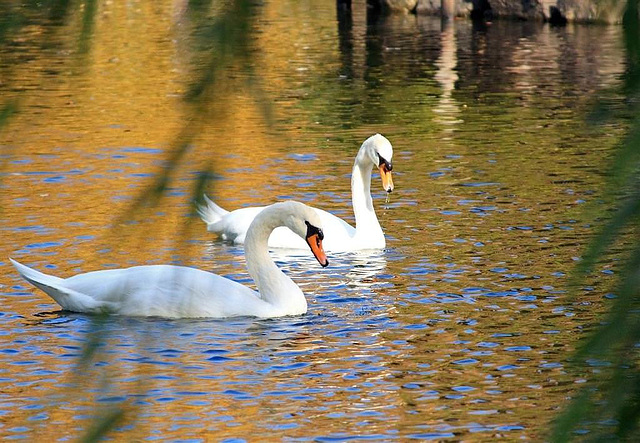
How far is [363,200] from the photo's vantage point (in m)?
11.6

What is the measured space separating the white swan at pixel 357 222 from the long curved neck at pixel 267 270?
5.29ft

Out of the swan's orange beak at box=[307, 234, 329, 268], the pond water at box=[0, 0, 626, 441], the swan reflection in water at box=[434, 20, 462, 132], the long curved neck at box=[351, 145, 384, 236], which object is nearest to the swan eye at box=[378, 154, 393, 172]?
the long curved neck at box=[351, 145, 384, 236]

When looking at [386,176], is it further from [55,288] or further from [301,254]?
[55,288]

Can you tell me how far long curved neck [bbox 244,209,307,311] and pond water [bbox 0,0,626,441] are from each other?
0.17 m

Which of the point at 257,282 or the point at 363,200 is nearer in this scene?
the point at 257,282

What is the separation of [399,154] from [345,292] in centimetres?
576

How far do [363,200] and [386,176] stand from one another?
0.31m

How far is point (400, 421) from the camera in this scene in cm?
677

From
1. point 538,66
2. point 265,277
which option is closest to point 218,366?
point 265,277

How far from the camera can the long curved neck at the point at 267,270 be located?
895cm

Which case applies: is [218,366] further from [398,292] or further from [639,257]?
[639,257]

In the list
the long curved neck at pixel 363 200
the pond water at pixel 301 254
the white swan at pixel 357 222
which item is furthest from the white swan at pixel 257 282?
the long curved neck at pixel 363 200

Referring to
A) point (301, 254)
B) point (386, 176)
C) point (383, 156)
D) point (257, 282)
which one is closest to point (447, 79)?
point (383, 156)

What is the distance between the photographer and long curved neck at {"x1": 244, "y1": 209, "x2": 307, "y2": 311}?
352 inches
